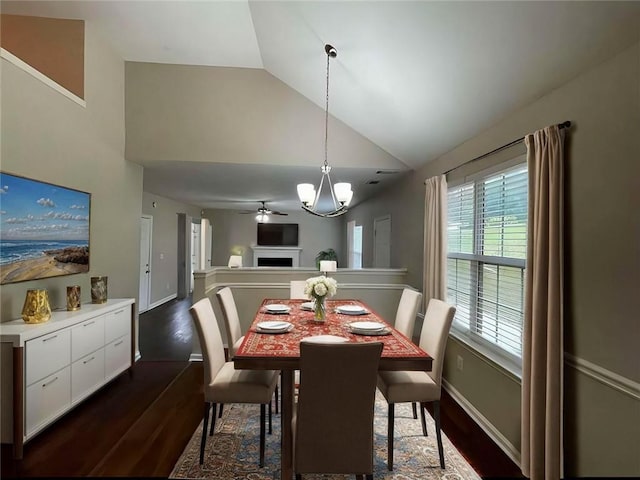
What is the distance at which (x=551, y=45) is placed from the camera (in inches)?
68.8

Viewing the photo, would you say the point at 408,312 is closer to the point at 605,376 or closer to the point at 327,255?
the point at 605,376

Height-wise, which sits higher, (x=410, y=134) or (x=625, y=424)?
(x=410, y=134)

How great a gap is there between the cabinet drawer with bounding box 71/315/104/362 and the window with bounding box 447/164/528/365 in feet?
11.0

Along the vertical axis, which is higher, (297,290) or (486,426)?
(297,290)

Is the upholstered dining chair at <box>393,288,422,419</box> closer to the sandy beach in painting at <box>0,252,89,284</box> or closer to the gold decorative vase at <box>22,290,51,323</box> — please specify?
the gold decorative vase at <box>22,290,51,323</box>

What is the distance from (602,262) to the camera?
1642mm

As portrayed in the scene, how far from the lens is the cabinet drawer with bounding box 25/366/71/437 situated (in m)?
2.30

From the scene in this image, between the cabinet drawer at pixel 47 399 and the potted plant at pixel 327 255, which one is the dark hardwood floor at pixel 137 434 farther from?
the potted plant at pixel 327 255

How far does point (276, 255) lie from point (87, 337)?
7.28 m

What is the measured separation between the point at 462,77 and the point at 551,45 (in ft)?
2.09

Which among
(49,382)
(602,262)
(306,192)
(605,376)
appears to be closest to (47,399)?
(49,382)

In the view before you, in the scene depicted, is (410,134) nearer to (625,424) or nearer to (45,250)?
(625,424)

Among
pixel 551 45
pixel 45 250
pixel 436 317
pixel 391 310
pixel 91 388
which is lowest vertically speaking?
pixel 91 388

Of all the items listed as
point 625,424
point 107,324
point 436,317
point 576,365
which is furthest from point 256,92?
point 625,424
